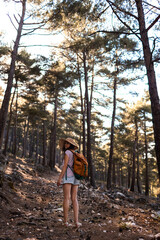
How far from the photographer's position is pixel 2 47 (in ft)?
43.0

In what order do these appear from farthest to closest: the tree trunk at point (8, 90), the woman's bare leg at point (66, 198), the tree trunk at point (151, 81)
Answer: the tree trunk at point (8, 90)
the tree trunk at point (151, 81)
the woman's bare leg at point (66, 198)

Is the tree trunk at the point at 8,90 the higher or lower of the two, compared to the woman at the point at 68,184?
higher

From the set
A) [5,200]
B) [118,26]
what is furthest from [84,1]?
[5,200]

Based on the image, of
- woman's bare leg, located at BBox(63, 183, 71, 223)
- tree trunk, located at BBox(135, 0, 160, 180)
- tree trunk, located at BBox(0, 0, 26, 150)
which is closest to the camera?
woman's bare leg, located at BBox(63, 183, 71, 223)

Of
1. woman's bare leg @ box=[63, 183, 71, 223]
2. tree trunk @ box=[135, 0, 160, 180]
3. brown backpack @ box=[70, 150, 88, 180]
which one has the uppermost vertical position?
A: tree trunk @ box=[135, 0, 160, 180]

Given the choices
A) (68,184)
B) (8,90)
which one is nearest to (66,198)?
(68,184)

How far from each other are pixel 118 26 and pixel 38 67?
7087 millimetres

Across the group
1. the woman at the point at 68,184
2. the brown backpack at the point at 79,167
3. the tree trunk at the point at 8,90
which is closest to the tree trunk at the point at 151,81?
the brown backpack at the point at 79,167

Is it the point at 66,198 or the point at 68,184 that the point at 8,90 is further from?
the point at 66,198

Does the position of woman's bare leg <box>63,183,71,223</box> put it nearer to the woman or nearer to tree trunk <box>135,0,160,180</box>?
the woman

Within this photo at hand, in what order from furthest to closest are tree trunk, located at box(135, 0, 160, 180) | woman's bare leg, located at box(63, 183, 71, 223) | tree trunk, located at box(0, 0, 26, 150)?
tree trunk, located at box(0, 0, 26, 150) < tree trunk, located at box(135, 0, 160, 180) < woman's bare leg, located at box(63, 183, 71, 223)

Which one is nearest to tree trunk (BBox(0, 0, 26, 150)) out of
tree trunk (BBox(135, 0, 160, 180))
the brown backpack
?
the brown backpack

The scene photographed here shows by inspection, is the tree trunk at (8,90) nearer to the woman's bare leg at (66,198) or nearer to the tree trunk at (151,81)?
the woman's bare leg at (66,198)

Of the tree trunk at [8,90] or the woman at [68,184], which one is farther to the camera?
the tree trunk at [8,90]
